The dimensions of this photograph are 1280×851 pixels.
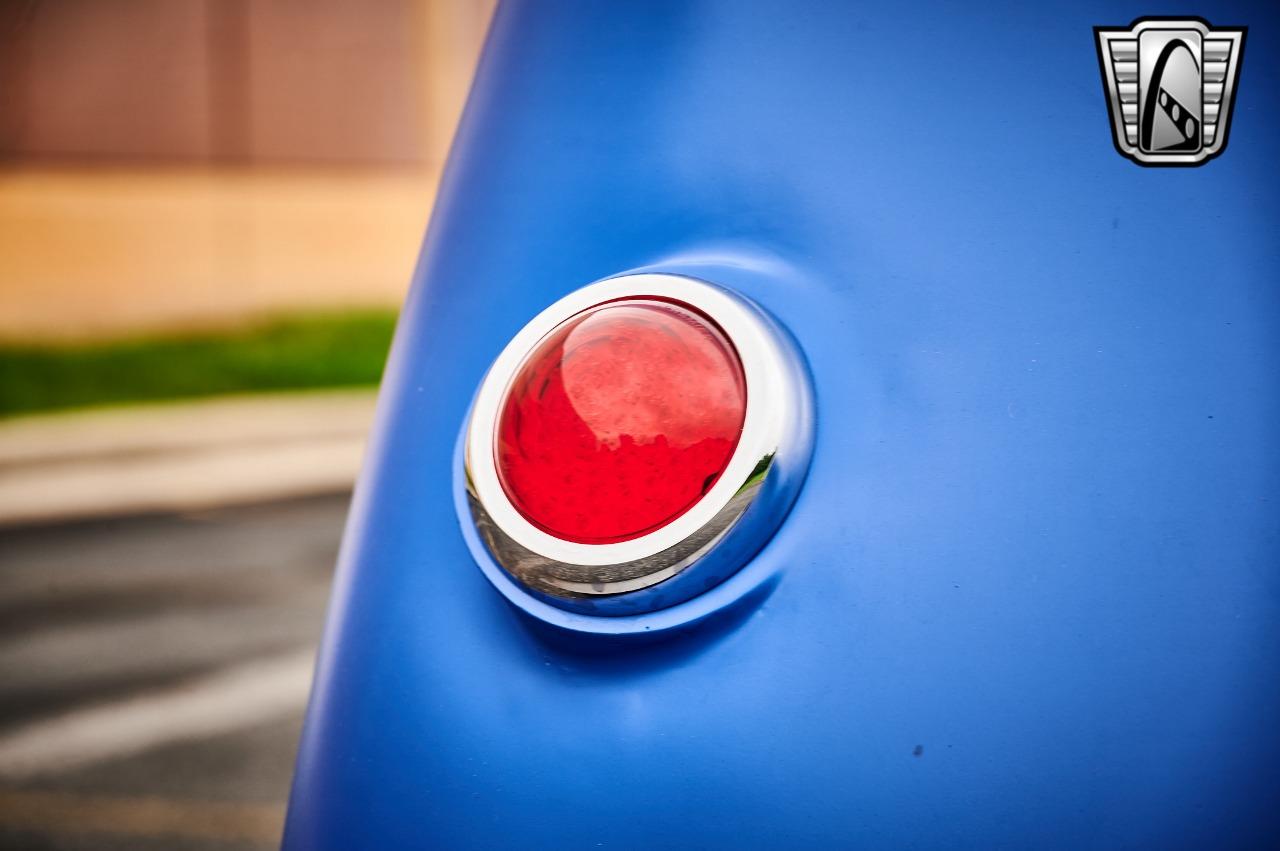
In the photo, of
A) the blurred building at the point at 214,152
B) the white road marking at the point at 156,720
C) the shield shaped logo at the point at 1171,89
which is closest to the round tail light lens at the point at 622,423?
the shield shaped logo at the point at 1171,89

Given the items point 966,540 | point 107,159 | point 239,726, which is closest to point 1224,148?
point 966,540

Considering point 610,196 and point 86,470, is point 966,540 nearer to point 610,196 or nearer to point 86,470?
point 610,196

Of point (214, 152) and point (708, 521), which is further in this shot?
point (214, 152)

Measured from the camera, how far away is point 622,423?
3.43ft

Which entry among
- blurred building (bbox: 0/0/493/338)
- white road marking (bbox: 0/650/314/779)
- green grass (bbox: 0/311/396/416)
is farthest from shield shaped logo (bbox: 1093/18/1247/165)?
blurred building (bbox: 0/0/493/338)

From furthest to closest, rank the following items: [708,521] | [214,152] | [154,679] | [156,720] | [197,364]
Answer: [214,152], [197,364], [154,679], [156,720], [708,521]

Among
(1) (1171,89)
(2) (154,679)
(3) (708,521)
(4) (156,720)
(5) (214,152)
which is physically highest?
(5) (214,152)

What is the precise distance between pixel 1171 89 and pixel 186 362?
43.0 feet

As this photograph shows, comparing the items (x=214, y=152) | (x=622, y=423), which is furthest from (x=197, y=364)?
(x=622, y=423)

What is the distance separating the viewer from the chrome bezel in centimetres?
100

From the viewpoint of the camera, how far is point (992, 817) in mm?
973

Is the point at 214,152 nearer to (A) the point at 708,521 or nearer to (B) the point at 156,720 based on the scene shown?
(B) the point at 156,720

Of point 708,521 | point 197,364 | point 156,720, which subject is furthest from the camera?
point 197,364

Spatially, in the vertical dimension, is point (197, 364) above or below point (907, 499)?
above
